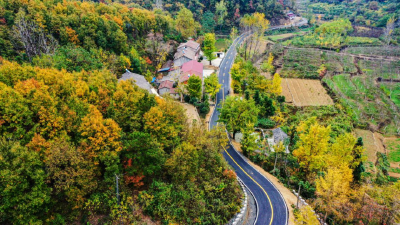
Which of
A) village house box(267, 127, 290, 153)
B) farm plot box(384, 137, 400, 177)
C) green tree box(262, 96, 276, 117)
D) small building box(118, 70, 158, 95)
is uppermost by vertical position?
small building box(118, 70, 158, 95)

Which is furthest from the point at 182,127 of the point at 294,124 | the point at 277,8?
the point at 277,8

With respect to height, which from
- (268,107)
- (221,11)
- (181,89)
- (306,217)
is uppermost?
(221,11)

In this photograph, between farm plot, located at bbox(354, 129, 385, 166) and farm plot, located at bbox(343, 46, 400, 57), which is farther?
farm plot, located at bbox(343, 46, 400, 57)

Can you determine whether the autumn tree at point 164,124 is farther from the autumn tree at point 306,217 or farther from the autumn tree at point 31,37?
the autumn tree at point 31,37

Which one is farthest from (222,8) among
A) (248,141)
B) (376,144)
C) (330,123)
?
(248,141)

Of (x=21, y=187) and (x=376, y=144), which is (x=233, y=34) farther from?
(x=21, y=187)

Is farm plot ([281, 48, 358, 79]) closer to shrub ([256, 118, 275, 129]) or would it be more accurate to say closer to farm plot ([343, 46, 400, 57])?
farm plot ([343, 46, 400, 57])

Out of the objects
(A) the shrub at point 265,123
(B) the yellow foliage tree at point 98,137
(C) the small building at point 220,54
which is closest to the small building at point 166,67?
(C) the small building at point 220,54

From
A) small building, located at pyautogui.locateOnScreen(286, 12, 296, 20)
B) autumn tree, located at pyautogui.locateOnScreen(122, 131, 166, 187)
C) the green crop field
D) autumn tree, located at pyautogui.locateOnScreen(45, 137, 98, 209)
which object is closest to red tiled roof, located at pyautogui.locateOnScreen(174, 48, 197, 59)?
autumn tree, located at pyautogui.locateOnScreen(122, 131, 166, 187)
